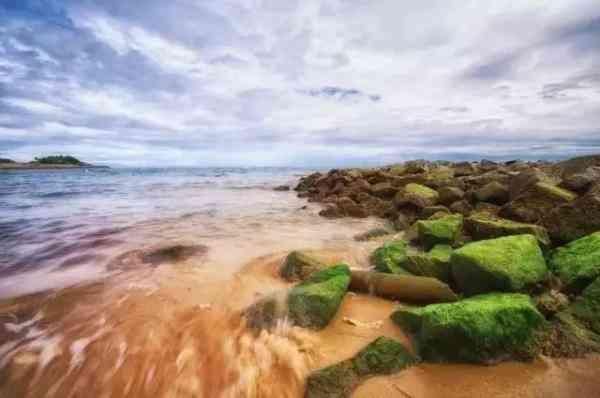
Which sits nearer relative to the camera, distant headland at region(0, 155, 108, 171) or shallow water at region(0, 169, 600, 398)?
shallow water at region(0, 169, 600, 398)

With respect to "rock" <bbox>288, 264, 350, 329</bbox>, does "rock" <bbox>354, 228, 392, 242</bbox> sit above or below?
below

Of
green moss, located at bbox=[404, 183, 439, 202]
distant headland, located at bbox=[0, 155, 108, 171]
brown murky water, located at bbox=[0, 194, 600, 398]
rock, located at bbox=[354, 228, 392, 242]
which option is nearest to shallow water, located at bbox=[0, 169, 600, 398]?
brown murky water, located at bbox=[0, 194, 600, 398]

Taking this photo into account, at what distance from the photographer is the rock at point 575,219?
139 inches

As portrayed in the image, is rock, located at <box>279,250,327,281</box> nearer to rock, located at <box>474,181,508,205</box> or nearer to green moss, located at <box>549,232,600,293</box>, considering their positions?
green moss, located at <box>549,232,600,293</box>

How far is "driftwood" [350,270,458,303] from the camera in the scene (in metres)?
2.95

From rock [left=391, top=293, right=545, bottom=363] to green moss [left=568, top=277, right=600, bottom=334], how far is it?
319 mm

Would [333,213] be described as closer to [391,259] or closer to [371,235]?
[371,235]

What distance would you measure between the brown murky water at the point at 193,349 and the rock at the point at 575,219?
6.55 feet

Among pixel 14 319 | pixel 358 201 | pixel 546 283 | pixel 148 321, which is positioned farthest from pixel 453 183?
pixel 14 319

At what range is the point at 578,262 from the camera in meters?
2.91

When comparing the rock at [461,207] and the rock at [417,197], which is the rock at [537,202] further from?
the rock at [417,197]

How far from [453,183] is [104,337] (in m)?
7.81

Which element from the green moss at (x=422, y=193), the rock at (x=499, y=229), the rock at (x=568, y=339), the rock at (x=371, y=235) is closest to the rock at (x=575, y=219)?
the rock at (x=499, y=229)

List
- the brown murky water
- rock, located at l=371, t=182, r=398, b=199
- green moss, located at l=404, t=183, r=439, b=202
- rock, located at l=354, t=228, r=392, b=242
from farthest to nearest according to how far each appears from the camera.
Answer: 1. rock, located at l=371, t=182, r=398, b=199
2. green moss, located at l=404, t=183, r=439, b=202
3. rock, located at l=354, t=228, r=392, b=242
4. the brown murky water
